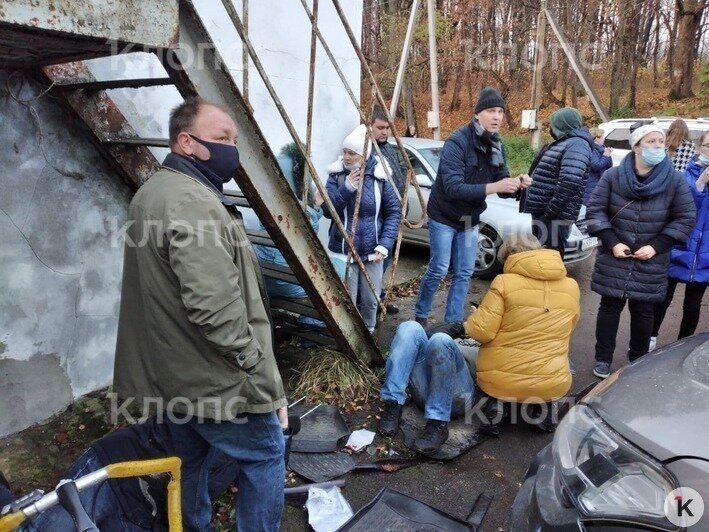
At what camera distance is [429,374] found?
3.17 metres

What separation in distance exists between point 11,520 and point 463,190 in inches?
129

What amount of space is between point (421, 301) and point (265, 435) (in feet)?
8.36

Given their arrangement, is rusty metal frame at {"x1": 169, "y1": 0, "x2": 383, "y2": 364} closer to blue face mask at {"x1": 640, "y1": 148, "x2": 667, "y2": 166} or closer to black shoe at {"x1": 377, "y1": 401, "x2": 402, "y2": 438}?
black shoe at {"x1": 377, "y1": 401, "x2": 402, "y2": 438}

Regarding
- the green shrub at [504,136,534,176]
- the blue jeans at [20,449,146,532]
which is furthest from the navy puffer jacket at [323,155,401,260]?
the green shrub at [504,136,534,176]

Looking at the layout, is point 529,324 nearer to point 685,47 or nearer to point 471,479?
point 471,479

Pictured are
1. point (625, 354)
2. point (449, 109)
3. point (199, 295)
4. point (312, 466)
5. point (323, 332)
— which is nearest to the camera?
point (199, 295)

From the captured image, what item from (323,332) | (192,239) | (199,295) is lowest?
(323,332)

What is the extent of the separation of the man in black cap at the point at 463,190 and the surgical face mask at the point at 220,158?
2.25 m

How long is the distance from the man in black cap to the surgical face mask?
225cm

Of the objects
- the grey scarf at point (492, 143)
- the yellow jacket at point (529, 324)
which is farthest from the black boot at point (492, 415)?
the grey scarf at point (492, 143)

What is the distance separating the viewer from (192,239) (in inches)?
66.9

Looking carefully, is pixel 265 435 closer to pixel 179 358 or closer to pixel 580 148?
pixel 179 358

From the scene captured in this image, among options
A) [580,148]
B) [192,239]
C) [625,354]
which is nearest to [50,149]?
[192,239]

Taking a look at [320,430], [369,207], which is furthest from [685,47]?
[320,430]
